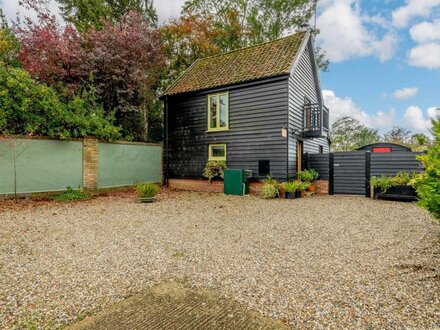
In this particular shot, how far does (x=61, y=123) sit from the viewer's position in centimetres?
984

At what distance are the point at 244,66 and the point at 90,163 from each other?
26.8 feet

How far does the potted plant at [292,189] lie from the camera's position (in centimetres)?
966

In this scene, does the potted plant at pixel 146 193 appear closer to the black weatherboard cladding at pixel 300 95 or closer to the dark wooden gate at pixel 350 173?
the black weatherboard cladding at pixel 300 95

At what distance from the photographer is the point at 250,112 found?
11.0 metres

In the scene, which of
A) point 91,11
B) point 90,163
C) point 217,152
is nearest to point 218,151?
point 217,152

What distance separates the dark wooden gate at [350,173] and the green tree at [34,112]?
1044cm

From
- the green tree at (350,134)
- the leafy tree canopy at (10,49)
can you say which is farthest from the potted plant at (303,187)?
the leafy tree canopy at (10,49)

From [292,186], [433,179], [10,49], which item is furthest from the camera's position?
[10,49]

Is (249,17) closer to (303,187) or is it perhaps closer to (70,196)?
(303,187)

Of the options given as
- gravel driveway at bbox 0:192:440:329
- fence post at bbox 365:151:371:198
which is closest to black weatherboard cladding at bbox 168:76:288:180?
fence post at bbox 365:151:371:198

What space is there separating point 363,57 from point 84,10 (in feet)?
62.3

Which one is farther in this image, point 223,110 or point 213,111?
point 213,111

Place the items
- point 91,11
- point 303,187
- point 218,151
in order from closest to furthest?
point 303,187, point 218,151, point 91,11

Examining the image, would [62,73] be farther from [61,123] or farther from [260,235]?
[260,235]
